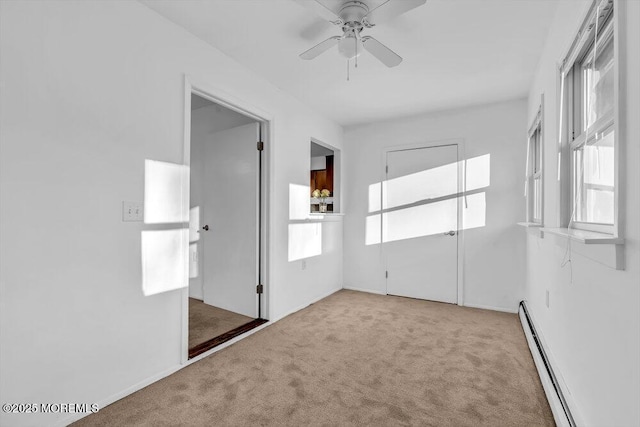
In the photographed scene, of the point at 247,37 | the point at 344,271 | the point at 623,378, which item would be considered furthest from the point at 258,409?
the point at 344,271

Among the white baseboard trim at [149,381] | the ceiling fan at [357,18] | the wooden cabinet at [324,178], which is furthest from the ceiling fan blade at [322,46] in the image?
the wooden cabinet at [324,178]

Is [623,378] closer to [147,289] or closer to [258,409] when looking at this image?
[258,409]

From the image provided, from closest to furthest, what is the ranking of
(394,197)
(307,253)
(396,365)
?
(396,365) < (307,253) < (394,197)

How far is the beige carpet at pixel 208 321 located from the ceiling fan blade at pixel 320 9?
2.57m

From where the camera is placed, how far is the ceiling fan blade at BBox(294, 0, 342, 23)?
1.63 metres

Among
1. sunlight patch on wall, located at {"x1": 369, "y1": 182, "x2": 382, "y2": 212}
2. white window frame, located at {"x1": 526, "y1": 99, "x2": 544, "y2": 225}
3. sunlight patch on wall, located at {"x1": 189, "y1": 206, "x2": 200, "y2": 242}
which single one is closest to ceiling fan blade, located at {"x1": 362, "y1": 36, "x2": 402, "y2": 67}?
white window frame, located at {"x1": 526, "y1": 99, "x2": 544, "y2": 225}

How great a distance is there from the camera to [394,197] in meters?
4.21

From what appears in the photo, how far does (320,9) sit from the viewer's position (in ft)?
5.64

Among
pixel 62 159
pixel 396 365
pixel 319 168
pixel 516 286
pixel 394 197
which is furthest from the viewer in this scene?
pixel 319 168

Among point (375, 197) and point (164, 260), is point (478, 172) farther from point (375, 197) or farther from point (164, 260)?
point (164, 260)

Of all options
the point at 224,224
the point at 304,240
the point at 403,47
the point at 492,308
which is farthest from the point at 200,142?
the point at 492,308

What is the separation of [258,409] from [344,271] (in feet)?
9.64

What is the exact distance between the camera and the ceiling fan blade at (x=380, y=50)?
1.98 metres

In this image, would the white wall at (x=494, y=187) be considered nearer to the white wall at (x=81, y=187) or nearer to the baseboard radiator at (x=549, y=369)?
the baseboard radiator at (x=549, y=369)
